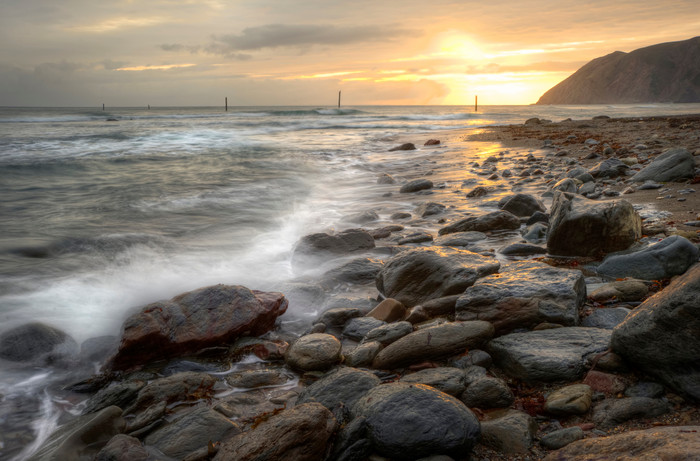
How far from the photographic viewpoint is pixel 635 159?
911cm

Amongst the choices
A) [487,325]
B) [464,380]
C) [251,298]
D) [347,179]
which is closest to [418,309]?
[487,325]

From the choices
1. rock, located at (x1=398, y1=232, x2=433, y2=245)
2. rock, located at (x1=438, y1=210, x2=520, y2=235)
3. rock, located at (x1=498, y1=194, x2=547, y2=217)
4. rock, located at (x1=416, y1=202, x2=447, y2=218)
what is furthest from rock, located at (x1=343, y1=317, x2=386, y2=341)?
rock, located at (x1=416, y1=202, x2=447, y2=218)

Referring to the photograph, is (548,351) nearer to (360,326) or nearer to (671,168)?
(360,326)

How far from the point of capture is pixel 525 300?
2.95m

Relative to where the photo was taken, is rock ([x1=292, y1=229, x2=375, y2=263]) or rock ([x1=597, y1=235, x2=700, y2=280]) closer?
rock ([x1=597, y1=235, x2=700, y2=280])

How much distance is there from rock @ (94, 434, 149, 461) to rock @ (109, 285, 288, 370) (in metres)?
1.04

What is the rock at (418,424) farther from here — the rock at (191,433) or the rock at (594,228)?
the rock at (594,228)

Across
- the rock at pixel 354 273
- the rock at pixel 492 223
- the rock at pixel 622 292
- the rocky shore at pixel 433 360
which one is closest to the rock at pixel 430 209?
the rock at pixel 492 223

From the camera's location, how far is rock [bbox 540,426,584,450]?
1928mm

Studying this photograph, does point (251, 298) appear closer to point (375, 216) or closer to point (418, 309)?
point (418, 309)

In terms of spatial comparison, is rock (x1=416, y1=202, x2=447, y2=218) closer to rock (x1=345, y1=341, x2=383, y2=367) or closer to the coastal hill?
rock (x1=345, y1=341, x2=383, y2=367)

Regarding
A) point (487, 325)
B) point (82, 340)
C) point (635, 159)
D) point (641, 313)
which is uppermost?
point (635, 159)

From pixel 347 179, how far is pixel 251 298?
29.8ft

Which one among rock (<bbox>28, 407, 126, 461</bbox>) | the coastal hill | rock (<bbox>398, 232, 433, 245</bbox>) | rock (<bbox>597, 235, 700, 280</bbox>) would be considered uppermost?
the coastal hill
